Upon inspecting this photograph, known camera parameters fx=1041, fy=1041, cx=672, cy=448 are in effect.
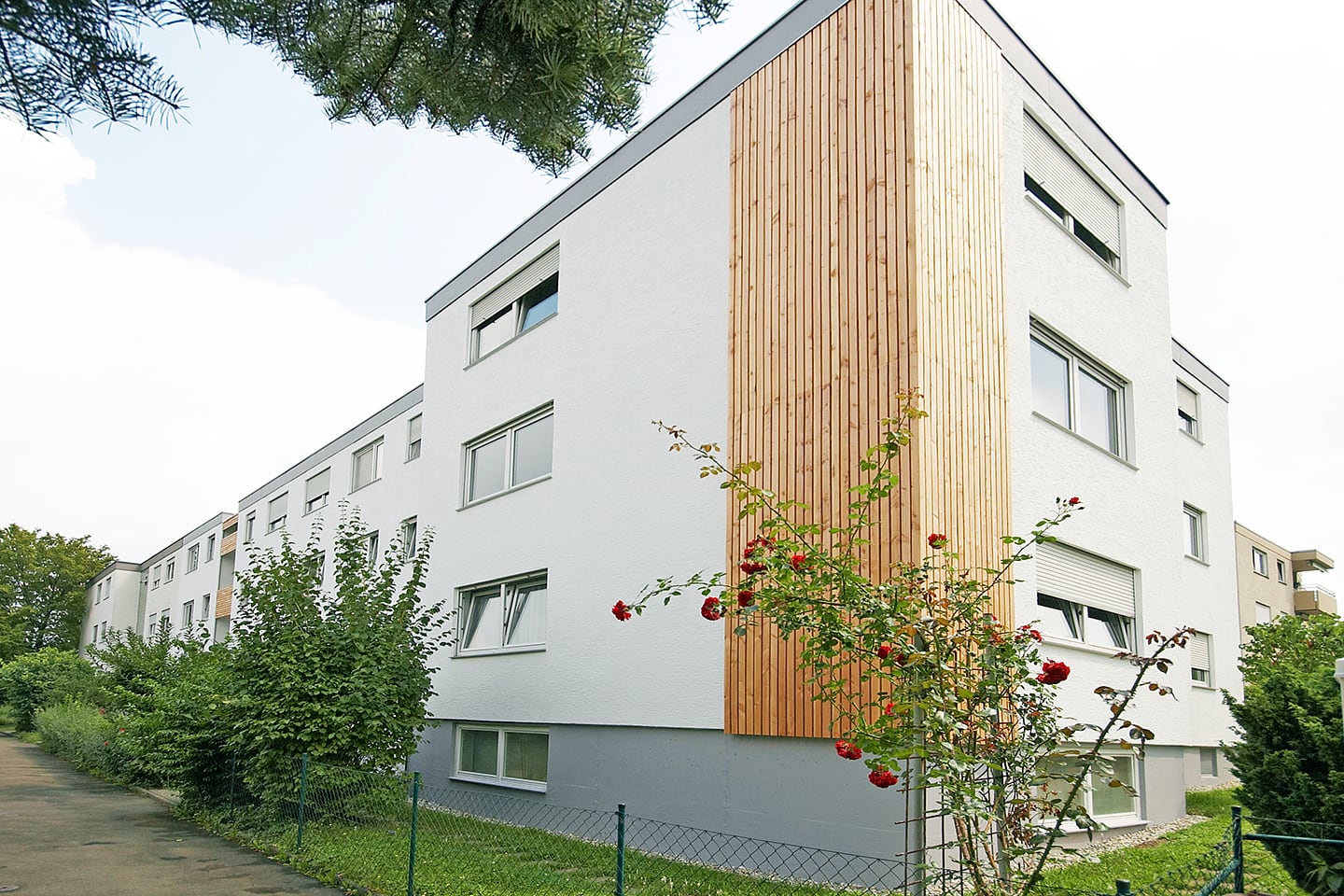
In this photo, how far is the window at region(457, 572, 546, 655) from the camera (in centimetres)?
1321

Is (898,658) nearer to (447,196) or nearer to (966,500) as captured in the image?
(966,500)

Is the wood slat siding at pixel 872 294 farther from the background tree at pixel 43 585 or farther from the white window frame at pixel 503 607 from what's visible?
the background tree at pixel 43 585

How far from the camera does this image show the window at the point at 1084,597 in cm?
979

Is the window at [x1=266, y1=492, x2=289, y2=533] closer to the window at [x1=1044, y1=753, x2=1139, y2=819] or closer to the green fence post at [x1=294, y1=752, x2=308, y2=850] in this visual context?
the green fence post at [x1=294, y1=752, x2=308, y2=850]

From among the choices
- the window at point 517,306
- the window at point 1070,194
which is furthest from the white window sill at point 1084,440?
the window at point 517,306

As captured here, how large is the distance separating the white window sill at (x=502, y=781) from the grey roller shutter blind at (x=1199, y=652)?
1089cm

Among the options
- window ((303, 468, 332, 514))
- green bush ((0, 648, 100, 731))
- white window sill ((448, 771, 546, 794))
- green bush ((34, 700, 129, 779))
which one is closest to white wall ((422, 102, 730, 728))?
white window sill ((448, 771, 546, 794))

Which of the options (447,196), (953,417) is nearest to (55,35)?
(447,196)

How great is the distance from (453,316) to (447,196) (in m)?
8.85

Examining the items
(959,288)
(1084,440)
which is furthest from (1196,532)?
(959,288)

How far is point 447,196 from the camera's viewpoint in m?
8.11

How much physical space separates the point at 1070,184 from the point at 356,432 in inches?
710

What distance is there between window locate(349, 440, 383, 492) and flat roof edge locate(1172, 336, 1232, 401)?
1619 cm

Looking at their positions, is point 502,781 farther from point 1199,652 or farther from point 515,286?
point 1199,652
